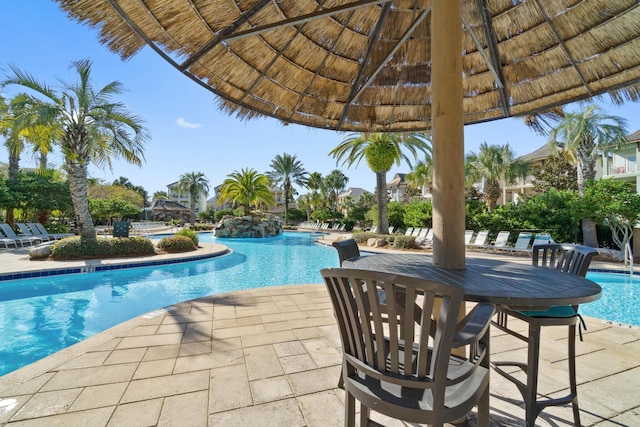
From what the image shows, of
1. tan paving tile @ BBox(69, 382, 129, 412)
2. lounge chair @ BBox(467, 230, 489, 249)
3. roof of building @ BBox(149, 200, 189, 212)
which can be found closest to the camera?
tan paving tile @ BBox(69, 382, 129, 412)

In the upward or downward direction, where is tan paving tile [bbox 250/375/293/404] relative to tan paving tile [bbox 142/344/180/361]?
upward

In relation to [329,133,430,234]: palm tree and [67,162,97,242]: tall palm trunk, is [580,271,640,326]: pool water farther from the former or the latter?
[67,162,97,242]: tall palm trunk

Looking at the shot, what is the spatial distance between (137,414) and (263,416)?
0.76 meters

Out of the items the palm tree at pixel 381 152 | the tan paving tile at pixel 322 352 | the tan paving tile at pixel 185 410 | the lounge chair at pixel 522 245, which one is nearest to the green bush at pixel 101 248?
the palm tree at pixel 381 152

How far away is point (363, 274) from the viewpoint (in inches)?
41.2

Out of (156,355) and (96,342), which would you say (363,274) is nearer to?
(156,355)

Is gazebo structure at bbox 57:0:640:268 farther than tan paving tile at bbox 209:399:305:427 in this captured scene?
Yes

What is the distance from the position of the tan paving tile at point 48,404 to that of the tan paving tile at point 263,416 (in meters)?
0.97

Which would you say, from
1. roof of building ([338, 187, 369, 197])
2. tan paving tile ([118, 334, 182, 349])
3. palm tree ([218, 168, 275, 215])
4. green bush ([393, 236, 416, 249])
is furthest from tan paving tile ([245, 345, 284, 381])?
roof of building ([338, 187, 369, 197])

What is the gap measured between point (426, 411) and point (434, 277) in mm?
867

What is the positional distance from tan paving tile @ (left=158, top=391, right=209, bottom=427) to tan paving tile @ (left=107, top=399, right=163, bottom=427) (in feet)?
0.14

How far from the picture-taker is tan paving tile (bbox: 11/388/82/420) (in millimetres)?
1743

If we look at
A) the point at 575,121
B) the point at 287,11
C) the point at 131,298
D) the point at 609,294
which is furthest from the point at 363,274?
the point at 575,121

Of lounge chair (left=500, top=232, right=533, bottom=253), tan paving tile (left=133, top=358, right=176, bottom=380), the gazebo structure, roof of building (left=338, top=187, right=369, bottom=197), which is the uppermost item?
roof of building (left=338, top=187, right=369, bottom=197)
